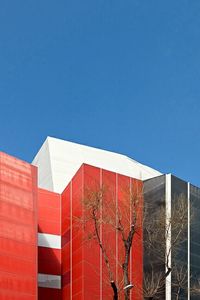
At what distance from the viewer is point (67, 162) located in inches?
1902

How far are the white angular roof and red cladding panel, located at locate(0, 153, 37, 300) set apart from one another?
1188cm

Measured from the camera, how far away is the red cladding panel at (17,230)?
1190 inches

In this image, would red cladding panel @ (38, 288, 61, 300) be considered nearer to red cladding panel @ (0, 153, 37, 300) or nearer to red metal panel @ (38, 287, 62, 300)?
red metal panel @ (38, 287, 62, 300)

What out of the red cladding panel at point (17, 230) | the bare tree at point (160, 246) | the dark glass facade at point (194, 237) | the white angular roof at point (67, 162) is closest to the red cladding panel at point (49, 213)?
the white angular roof at point (67, 162)

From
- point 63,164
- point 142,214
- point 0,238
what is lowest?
point 0,238

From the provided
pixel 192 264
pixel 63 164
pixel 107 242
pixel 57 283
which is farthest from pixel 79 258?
pixel 63 164

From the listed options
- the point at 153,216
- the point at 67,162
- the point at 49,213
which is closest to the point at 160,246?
the point at 153,216

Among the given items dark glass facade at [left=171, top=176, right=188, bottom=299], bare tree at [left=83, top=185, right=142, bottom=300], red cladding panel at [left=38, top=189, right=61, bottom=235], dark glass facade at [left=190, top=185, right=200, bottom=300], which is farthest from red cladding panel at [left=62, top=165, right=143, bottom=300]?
dark glass facade at [left=190, top=185, right=200, bottom=300]

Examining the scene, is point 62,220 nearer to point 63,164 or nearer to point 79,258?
point 79,258

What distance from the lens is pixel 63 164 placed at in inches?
1885

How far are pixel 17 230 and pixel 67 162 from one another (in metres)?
17.2

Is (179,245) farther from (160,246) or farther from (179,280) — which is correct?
(179,280)

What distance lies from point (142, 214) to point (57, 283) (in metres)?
7.66

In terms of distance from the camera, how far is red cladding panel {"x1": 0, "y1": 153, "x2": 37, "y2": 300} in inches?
1190
